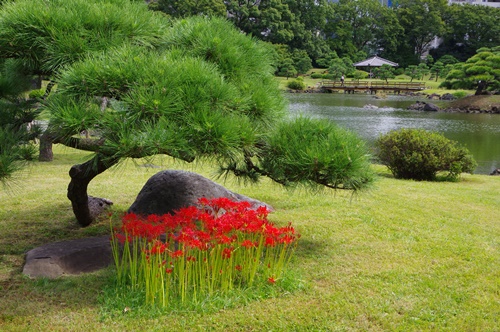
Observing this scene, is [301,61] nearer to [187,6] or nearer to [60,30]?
[187,6]

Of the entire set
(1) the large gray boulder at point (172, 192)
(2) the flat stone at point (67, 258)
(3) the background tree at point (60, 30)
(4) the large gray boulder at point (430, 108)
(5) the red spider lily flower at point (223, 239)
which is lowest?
(4) the large gray boulder at point (430, 108)

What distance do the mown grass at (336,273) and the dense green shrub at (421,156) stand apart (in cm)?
235

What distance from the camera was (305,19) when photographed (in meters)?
51.0

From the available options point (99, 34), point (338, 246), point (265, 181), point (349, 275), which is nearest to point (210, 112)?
point (99, 34)

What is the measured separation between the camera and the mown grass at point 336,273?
126 inches

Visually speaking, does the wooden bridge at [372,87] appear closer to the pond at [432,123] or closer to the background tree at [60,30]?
the pond at [432,123]

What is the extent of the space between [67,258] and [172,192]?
4.41 feet

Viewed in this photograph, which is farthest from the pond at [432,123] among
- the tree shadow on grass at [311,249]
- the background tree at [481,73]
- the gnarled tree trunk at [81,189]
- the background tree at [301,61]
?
the background tree at [301,61]

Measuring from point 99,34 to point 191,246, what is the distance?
5.51ft

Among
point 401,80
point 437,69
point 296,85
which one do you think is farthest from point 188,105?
point 401,80

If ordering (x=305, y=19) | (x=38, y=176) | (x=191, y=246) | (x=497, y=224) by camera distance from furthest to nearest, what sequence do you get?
1. (x=305, y=19)
2. (x=38, y=176)
3. (x=497, y=224)
4. (x=191, y=246)

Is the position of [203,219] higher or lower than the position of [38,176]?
higher

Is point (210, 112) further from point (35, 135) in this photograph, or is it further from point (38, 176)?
point (38, 176)

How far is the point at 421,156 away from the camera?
924cm
